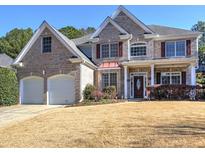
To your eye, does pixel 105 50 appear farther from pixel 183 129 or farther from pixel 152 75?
pixel 183 129

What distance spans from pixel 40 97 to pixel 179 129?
19.5m

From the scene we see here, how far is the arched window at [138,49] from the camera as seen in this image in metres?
30.8

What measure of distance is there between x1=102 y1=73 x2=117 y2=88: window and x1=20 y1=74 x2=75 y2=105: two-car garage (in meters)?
3.28

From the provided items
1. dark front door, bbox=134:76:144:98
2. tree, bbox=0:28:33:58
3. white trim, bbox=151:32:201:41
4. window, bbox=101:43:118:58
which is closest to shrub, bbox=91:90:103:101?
dark front door, bbox=134:76:144:98

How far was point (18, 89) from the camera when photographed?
1164 inches

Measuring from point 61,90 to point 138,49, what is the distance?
302 inches

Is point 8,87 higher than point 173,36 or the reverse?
the reverse

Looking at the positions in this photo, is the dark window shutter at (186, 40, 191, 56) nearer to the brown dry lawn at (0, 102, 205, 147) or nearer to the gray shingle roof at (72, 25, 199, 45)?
the gray shingle roof at (72, 25, 199, 45)

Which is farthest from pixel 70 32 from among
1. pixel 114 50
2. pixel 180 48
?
pixel 180 48

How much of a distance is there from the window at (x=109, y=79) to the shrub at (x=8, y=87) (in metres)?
7.45

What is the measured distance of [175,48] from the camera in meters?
30.2

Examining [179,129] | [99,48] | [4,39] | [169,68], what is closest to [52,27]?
[99,48]

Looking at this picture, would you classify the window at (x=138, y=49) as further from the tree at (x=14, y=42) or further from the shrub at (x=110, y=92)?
the tree at (x=14, y=42)
